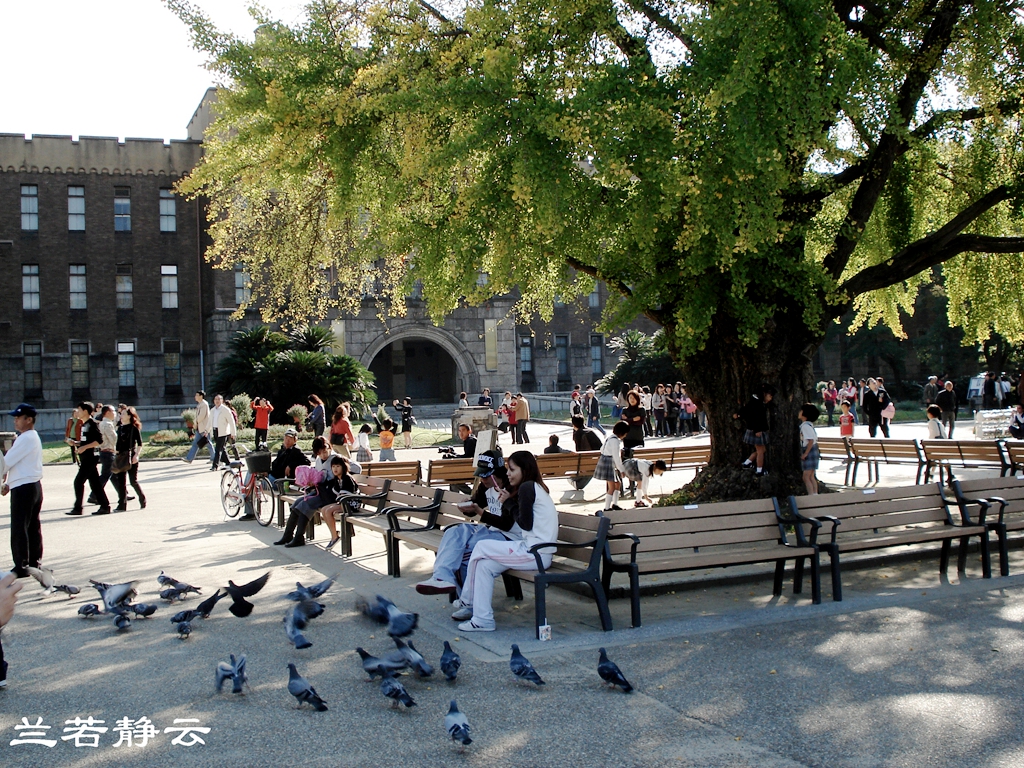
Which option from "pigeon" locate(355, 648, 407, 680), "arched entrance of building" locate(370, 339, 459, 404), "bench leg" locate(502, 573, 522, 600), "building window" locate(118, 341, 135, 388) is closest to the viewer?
"pigeon" locate(355, 648, 407, 680)

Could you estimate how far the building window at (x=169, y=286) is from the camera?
4331 centimetres

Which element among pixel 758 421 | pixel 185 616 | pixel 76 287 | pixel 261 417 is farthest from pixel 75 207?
pixel 185 616

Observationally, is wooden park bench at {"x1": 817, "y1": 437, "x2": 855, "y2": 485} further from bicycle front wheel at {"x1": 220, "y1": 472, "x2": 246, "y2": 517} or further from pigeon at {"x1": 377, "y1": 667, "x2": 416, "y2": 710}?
pigeon at {"x1": 377, "y1": 667, "x2": 416, "y2": 710}

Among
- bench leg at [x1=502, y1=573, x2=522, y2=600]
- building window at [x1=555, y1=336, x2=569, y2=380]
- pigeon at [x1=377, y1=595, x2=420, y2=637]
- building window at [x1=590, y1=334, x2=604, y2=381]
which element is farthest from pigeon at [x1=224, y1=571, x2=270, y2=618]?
building window at [x1=590, y1=334, x2=604, y2=381]

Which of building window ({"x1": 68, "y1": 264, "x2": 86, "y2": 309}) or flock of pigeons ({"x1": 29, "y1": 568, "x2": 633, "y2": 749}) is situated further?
building window ({"x1": 68, "y1": 264, "x2": 86, "y2": 309})

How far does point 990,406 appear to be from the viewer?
106 ft

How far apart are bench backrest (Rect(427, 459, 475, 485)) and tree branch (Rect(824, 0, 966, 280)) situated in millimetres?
6162

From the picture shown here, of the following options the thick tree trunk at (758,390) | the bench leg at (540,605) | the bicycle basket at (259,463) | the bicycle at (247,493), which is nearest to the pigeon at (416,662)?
the bench leg at (540,605)

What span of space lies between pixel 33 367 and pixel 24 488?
36.5 meters

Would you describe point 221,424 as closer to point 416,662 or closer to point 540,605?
point 540,605

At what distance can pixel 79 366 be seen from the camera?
138 feet

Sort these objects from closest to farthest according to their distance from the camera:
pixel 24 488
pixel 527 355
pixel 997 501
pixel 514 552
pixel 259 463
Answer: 1. pixel 514 552
2. pixel 997 501
3. pixel 24 488
4. pixel 259 463
5. pixel 527 355

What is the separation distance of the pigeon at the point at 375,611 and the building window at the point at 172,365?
3852cm

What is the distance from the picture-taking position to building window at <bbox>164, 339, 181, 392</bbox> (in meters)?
42.8
